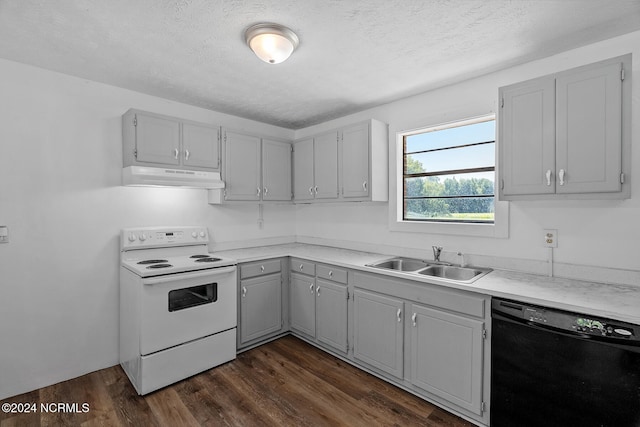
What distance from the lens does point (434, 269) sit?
2707 millimetres

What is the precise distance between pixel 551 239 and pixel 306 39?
2.22 m

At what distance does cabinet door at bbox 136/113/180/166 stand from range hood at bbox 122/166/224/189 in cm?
14

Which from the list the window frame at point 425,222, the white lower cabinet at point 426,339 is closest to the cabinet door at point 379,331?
the white lower cabinet at point 426,339

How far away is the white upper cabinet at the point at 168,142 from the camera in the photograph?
2.73 metres

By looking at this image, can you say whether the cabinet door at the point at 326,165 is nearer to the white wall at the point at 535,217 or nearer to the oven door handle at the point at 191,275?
the white wall at the point at 535,217

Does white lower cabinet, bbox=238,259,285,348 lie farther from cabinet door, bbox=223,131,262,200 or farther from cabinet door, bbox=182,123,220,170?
cabinet door, bbox=182,123,220,170

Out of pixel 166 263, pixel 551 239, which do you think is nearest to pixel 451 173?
pixel 551 239

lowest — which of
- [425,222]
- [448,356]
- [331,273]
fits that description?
[448,356]

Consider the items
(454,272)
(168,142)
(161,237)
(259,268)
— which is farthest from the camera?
(259,268)

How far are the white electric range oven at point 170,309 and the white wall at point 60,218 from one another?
7.8 inches

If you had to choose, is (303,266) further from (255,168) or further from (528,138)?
(528,138)

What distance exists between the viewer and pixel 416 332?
Answer: 2309 mm

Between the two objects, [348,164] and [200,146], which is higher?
[200,146]

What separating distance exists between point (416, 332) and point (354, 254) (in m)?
1.16
